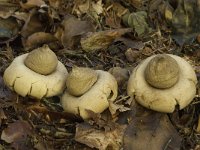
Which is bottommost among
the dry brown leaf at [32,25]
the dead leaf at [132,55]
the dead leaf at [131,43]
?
the dead leaf at [132,55]

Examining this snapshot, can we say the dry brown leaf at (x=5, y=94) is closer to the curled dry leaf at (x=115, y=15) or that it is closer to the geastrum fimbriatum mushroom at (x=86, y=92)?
the geastrum fimbriatum mushroom at (x=86, y=92)

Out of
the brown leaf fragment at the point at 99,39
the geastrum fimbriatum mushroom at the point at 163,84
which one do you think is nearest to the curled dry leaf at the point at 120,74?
the geastrum fimbriatum mushroom at the point at 163,84

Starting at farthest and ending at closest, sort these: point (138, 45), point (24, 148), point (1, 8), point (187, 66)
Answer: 1. point (1, 8)
2. point (138, 45)
3. point (187, 66)
4. point (24, 148)

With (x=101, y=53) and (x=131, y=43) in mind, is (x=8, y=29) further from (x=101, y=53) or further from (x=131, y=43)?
(x=131, y=43)

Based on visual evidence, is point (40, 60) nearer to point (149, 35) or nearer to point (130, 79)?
point (130, 79)

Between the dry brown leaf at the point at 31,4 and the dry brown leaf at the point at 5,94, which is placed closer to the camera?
the dry brown leaf at the point at 5,94

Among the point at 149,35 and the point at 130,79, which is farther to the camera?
the point at 149,35

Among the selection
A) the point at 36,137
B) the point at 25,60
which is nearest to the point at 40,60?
the point at 25,60

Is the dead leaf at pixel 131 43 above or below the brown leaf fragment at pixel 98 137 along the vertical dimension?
above
